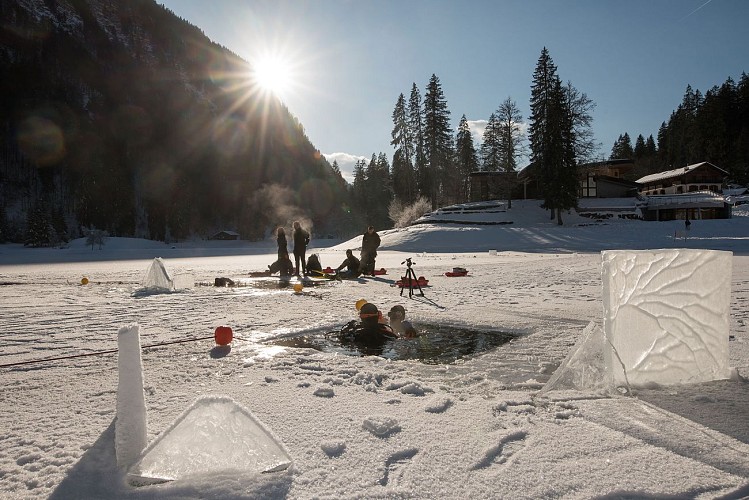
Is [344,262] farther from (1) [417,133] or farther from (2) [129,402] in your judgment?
(1) [417,133]

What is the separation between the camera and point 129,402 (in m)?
2.54

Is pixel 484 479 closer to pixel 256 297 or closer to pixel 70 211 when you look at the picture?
pixel 256 297

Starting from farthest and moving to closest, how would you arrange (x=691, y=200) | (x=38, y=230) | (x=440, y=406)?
(x=38, y=230) < (x=691, y=200) < (x=440, y=406)

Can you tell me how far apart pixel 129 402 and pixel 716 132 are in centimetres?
8905

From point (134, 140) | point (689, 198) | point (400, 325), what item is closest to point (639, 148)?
point (689, 198)

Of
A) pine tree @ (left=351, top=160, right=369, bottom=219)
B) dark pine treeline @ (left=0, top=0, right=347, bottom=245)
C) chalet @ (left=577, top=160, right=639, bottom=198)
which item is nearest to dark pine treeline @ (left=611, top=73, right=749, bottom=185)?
chalet @ (left=577, top=160, right=639, bottom=198)

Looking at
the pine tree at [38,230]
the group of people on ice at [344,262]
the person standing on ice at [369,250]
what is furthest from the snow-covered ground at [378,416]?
the pine tree at [38,230]

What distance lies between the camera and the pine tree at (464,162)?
70.8 m

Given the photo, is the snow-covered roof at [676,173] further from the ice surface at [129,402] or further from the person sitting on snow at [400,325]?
the ice surface at [129,402]

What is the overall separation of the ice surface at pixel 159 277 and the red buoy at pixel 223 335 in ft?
24.3

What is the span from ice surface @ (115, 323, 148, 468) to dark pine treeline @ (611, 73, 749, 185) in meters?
86.5

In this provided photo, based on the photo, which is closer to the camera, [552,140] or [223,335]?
[223,335]

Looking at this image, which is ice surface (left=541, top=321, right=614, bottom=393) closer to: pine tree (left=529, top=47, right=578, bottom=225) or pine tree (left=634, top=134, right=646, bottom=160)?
pine tree (left=529, top=47, right=578, bottom=225)

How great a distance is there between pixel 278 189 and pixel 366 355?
375 ft
